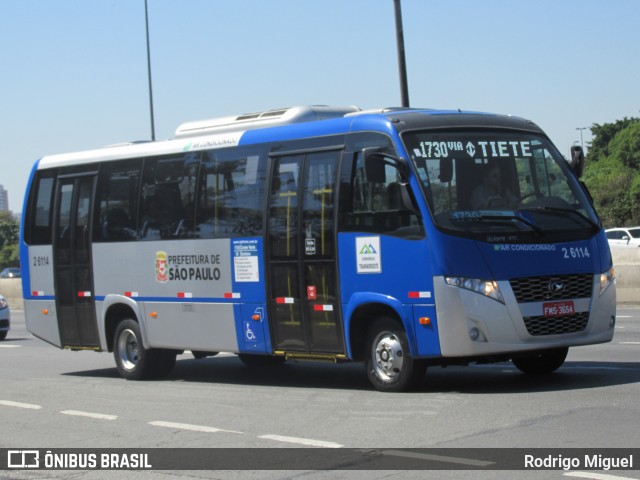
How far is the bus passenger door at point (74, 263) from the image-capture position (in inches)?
693

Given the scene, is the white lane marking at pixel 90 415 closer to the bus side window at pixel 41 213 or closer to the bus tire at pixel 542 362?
the bus tire at pixel 542 362

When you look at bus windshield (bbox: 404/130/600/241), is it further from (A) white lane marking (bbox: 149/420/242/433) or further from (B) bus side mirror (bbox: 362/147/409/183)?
(A) white lane marking (bbox: 149/420/242/433)

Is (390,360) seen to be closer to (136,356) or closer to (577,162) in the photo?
(577,162)

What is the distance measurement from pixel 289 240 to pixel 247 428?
11.2 feet

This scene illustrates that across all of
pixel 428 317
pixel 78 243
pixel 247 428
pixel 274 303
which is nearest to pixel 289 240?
pixel 274 303

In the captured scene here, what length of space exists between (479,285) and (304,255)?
241 centimetres

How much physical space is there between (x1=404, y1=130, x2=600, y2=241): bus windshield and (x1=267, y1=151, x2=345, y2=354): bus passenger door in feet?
4.31

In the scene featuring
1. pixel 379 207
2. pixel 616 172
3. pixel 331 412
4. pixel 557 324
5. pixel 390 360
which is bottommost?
pixel 331 412

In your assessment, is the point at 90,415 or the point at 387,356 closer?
the point at 90,415

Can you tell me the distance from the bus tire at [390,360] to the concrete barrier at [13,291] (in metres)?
32.4

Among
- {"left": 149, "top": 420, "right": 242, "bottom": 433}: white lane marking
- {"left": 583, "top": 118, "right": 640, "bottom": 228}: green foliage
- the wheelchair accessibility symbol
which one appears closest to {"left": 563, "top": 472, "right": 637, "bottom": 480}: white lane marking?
{"left": 149, "top": 420, "right": 242, "bottom": 433}: white lane marking

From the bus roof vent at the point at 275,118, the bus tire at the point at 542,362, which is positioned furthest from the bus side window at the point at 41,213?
the bus tire at the point at 542,362

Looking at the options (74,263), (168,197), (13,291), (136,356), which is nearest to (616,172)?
(13,291)

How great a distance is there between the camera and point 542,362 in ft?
45.9
